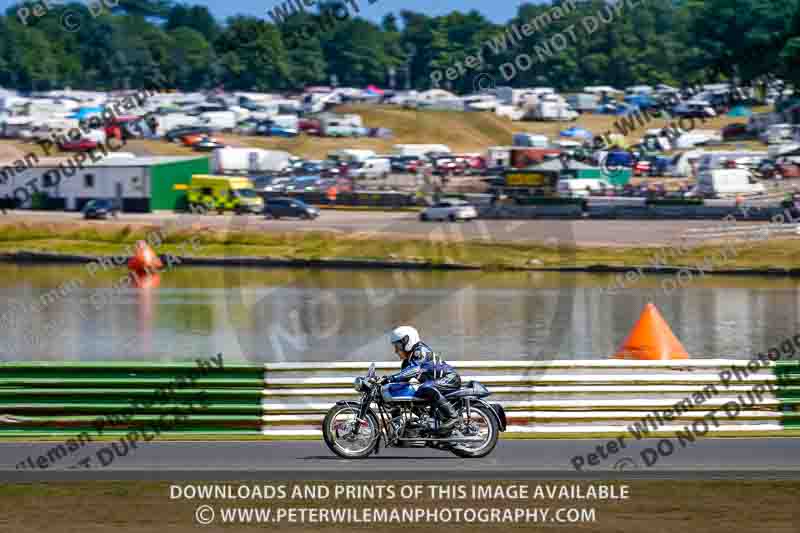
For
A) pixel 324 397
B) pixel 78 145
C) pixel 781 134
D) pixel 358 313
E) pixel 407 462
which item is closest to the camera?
pixel 407 462

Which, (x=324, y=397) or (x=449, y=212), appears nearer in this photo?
(x=324, y=397)

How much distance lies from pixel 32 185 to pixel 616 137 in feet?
116

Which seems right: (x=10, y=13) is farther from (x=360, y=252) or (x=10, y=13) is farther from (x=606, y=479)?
(x=606, y=479)

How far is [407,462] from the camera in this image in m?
11.9

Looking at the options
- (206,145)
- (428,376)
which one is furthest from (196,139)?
(428,376)

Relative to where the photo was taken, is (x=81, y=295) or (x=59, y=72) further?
(x=59, y=72)

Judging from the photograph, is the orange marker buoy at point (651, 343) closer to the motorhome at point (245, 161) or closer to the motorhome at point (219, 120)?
the motorhome at point (245, 161)

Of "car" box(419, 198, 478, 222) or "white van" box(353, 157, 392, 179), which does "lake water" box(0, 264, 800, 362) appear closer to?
"car" box(419, 198, 478, 222)

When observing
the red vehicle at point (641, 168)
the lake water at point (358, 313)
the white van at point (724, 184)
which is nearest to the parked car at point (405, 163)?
the red vehicle at point (641, 168)

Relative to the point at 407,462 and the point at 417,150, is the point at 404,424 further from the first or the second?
the point at 417,150

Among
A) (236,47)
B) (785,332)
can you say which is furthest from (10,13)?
(785,332)

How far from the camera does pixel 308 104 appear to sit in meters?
99.3

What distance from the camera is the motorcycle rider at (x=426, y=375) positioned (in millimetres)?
12047

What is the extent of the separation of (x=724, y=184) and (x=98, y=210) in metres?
27.2
